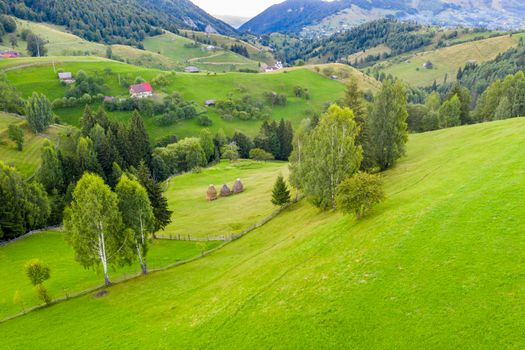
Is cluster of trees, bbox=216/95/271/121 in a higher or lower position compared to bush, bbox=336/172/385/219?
higher

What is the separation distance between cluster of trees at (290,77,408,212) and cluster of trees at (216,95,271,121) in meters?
108

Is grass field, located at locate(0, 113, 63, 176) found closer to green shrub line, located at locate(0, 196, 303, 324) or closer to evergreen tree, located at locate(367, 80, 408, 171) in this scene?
green shrub line, located at locate(0, 196, 303, 324)

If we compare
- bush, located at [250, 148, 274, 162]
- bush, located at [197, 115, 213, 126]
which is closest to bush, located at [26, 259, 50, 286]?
bush, located at [250, 148, 274, 162]

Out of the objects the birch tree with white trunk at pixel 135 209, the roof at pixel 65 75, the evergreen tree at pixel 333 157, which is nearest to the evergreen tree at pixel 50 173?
the birch tree with white trunk at pixel 135 209

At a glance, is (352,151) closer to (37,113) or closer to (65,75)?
(37,113)

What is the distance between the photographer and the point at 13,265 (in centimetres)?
5509

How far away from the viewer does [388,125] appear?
58.7 meters

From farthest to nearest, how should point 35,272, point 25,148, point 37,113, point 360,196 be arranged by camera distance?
point 37,113, point 25,148, point 35,272, point 360,196

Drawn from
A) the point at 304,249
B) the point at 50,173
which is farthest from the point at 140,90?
the point at 304,249

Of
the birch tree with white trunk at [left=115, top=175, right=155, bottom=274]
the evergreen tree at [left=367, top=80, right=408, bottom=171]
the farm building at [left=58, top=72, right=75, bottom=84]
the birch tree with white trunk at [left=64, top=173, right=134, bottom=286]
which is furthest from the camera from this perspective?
the farm building at [left=58, top=72, right=75, bottom=84]

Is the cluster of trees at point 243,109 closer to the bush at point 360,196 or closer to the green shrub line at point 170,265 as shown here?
the green shrub line at point 170,265

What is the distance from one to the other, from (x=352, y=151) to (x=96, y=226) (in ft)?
117

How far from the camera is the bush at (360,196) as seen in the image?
3575 centimetres

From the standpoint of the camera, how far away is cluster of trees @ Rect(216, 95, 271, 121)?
573ft
